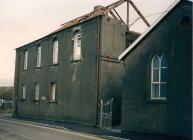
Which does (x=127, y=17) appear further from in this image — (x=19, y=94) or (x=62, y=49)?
(x=19, y=94)

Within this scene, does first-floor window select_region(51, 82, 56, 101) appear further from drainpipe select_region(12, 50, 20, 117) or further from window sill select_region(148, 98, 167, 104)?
window sill select_region(148, 98, 167, 104)

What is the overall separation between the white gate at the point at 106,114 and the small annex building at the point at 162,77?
7.72 feet

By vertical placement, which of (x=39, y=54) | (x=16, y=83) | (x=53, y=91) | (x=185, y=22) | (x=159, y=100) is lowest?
(x=159, y=100)

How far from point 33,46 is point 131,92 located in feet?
54.1

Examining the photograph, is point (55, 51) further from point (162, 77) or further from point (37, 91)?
point (162, 77)

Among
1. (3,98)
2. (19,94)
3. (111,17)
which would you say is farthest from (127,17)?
(3,98)

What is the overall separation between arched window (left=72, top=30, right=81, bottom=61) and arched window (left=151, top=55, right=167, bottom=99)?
8622 millimetres

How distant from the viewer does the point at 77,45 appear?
27594 millimetres

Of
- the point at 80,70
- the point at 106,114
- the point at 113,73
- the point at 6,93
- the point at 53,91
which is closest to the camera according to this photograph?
the point at 106,114

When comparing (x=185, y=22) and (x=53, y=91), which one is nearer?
(x=185, y=22)

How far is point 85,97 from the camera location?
84.1ft

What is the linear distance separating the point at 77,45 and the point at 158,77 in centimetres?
969

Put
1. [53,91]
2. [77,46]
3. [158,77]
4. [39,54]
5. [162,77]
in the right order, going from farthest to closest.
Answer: [39,54] → [53,91] → [77,46] → [158,77] → [162,77]

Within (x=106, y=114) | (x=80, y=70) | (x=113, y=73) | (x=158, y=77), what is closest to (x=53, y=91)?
(x=80, y=70)
